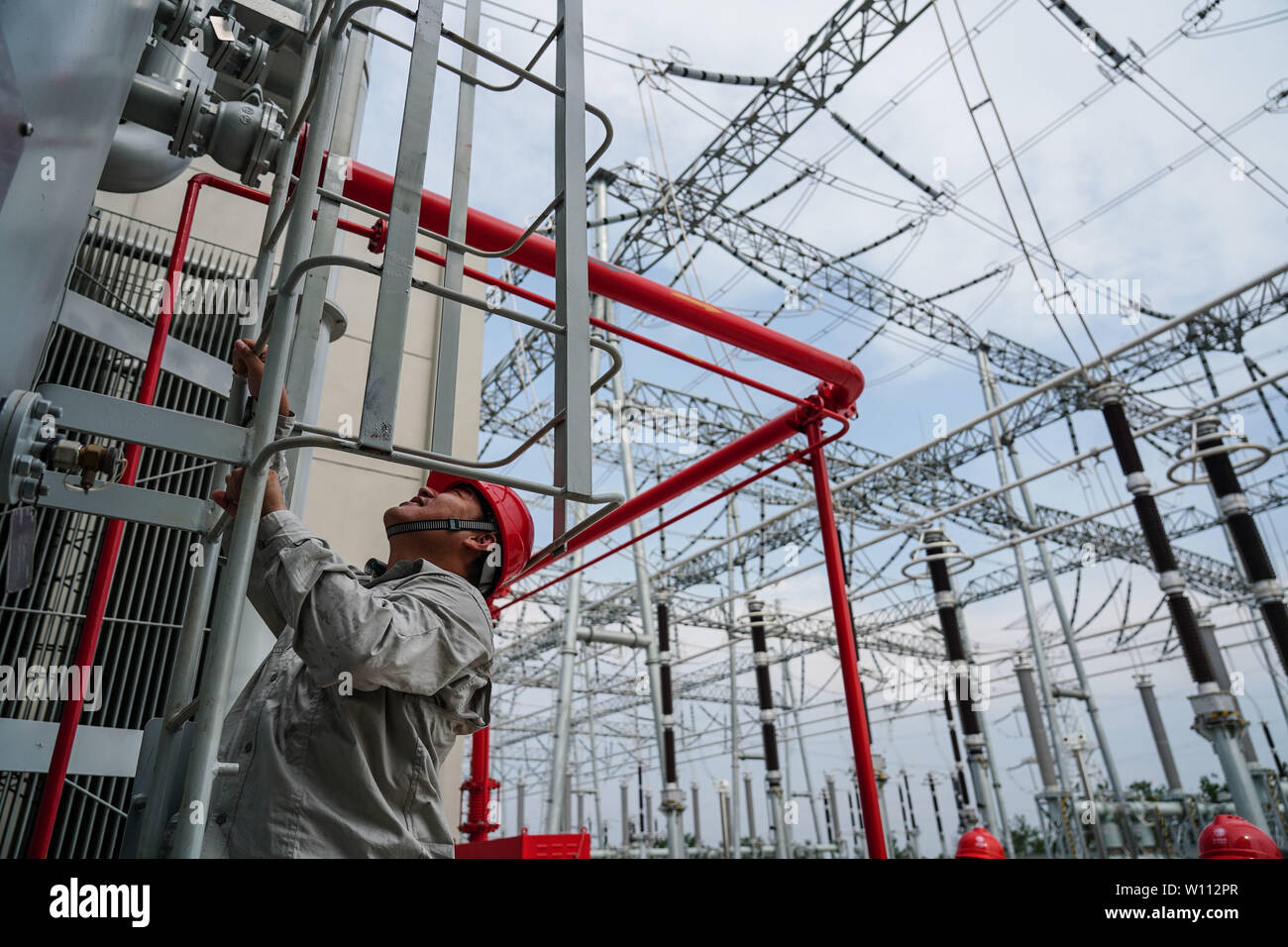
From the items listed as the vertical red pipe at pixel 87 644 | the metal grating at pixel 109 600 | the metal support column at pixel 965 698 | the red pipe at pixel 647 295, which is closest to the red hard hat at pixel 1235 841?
the red pipe at pixel 647 295

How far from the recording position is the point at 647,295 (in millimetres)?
3385

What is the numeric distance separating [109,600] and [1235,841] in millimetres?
4485

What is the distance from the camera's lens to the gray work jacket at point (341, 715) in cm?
124

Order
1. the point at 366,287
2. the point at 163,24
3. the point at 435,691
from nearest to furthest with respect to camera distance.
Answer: the point at 435,691 → the point at 163,24 → the point at 366,287

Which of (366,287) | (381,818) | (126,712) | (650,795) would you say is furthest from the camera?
(650,795)

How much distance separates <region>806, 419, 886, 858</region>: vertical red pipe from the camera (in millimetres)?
3148

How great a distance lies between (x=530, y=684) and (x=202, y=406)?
1926 centimetres

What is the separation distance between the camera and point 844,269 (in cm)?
1491

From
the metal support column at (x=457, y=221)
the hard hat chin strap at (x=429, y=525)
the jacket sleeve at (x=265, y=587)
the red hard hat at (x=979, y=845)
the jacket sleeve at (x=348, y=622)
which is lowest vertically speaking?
the red hard hat at (x=979, y=845)

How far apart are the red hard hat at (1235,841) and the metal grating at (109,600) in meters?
3.94

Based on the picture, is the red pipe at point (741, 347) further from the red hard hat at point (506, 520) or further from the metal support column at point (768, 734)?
the metal support column at point (768, 734)

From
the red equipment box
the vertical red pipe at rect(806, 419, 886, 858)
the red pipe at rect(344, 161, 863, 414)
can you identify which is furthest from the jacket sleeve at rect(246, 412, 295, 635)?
the red equipment box
